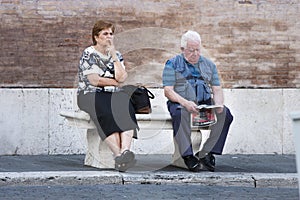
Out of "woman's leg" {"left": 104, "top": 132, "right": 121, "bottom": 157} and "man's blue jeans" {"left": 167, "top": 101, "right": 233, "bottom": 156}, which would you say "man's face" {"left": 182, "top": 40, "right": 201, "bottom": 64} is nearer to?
"man's blue jeans" {"left": 167, "top": 101, "right": 233, "bottom": 156}

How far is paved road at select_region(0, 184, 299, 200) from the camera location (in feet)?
23.0

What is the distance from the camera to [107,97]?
8.38 meters

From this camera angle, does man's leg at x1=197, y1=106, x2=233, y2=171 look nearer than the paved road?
No

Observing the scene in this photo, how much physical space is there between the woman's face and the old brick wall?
70.0 inches

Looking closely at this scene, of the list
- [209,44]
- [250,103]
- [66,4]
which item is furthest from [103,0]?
[250,103]

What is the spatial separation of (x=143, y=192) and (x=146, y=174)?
0.76 metres

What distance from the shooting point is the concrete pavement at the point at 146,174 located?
780cm

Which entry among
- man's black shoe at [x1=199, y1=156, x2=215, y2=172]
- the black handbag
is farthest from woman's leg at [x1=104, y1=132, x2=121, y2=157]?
man's black shoe at [x1=199, y1=156, x2=215, y2=172]

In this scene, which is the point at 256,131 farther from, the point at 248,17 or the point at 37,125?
the point at 37,125

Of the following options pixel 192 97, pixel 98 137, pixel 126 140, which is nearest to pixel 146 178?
pixel 126 140

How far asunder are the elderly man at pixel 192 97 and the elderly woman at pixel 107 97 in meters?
0.43

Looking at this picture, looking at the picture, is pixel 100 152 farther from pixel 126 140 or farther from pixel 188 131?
pixel 188 131

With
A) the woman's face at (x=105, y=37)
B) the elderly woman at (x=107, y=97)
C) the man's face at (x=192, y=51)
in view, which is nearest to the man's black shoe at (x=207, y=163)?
the elderly woman at (x=107, y=97)

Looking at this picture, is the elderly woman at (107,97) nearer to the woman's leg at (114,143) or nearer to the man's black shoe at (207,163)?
the woman's leg at (114,143)
